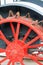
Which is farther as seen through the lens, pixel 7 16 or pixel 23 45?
pixel 7 16

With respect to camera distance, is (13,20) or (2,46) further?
(2,46)

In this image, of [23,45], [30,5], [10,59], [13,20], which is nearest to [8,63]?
[10,59]

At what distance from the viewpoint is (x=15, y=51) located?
2965mm

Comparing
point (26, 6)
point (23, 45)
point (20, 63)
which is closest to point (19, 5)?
point (26, 6)

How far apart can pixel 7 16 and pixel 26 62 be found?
58 centimetres

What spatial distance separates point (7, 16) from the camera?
3227mm

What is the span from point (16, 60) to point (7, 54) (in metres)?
0.12

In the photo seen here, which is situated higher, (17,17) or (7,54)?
(17,17)

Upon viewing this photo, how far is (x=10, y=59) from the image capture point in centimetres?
299

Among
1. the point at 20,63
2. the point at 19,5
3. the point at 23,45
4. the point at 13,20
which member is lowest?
the point at 20,63

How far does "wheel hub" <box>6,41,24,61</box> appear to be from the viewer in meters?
2.95

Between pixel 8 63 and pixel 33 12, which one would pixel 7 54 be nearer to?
pixel 8 63

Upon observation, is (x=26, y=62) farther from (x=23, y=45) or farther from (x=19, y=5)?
(x=19, y=5)

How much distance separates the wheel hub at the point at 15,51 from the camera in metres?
2.95
